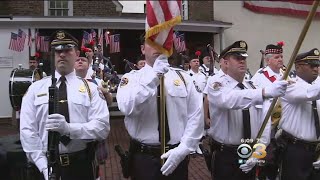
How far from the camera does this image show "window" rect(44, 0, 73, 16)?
1694 centimetres

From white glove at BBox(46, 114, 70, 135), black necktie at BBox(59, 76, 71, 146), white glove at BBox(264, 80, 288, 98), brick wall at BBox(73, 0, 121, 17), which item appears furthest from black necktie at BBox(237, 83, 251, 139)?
brick wall at BBox(73, 0, 121, 17)

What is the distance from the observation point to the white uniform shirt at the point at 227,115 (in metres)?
4.50

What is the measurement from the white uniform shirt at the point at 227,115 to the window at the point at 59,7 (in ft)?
43.2

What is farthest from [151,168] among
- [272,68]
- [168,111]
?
[272,68]

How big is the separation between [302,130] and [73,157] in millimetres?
2650

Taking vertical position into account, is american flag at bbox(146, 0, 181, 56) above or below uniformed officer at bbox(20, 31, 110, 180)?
above

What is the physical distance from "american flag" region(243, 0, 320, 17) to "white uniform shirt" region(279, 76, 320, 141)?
13.6m

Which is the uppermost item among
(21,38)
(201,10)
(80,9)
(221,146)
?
(201,10)

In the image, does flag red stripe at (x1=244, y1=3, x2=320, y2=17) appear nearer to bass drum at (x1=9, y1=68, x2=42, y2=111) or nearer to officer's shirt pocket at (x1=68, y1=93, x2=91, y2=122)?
bass drum at (x1=9, y1=68, x2=42, y2=111)

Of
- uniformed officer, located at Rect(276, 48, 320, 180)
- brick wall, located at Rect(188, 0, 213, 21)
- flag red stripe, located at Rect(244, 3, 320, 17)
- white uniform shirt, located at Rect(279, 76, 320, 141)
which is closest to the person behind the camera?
white uniform shirt, located at Rect(279, 76, 320, 141)

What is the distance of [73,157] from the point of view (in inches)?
161

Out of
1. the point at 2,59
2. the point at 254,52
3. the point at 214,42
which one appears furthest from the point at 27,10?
the point at 254,52

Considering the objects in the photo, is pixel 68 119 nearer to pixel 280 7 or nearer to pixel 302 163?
pixel 302 163

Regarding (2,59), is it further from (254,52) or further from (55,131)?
(55,131)
